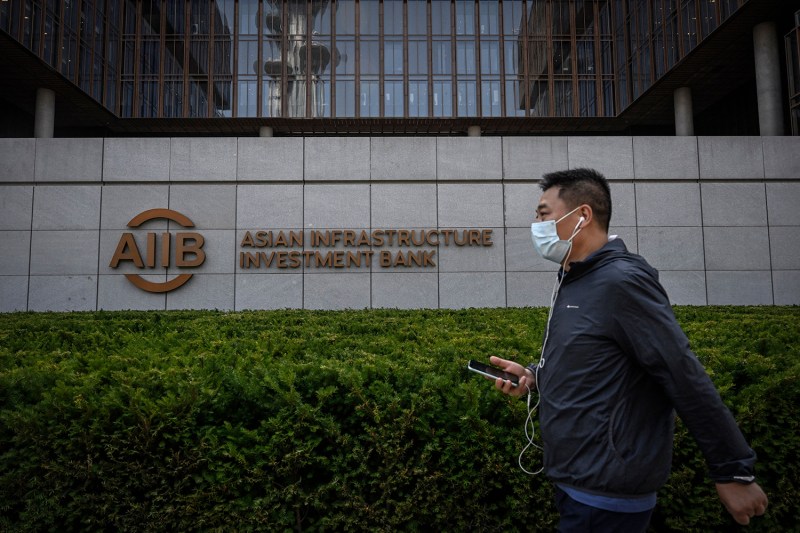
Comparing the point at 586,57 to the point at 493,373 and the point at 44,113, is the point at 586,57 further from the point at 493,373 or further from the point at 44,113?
the point at 493,373

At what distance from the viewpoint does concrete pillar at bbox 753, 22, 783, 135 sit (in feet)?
62.0

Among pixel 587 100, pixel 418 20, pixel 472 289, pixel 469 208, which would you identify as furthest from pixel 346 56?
pixel 472 289

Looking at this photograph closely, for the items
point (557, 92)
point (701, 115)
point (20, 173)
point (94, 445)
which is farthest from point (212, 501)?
point (701, 115)

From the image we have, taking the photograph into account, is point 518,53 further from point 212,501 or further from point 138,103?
point 212,501

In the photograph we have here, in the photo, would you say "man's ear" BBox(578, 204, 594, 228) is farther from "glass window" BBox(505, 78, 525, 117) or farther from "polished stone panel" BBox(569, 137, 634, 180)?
"glass window" BBox(505, 78, 525, 117)

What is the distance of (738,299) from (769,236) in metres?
1.72

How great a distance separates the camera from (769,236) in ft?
45.2

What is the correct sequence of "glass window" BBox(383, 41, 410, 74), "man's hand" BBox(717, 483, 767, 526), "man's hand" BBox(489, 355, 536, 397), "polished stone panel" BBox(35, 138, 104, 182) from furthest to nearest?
1. "glass window" BBox(383, 41, 410, 74)
2. "polished stone panel" BBox(35, 138, 104, 182)
3. "man's hand" BBox(489, 355, 536, 397)
4. "man's hand" BBox(717, 483, 767, 526)

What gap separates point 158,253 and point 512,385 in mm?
12437

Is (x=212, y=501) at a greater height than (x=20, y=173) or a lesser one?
lesser

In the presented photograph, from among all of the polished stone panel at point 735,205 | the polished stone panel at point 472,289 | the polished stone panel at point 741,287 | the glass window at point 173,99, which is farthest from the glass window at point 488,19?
the polished stone panel at point 741,287

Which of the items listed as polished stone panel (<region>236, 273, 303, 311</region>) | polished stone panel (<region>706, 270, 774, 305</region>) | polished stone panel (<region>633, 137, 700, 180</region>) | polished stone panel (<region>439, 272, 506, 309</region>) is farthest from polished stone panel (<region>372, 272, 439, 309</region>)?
polished stone panel (<region>706, 270, 774, 305</region>)

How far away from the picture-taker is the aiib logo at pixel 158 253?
43.5 ft

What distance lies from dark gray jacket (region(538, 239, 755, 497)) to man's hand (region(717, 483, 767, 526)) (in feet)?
0.14
